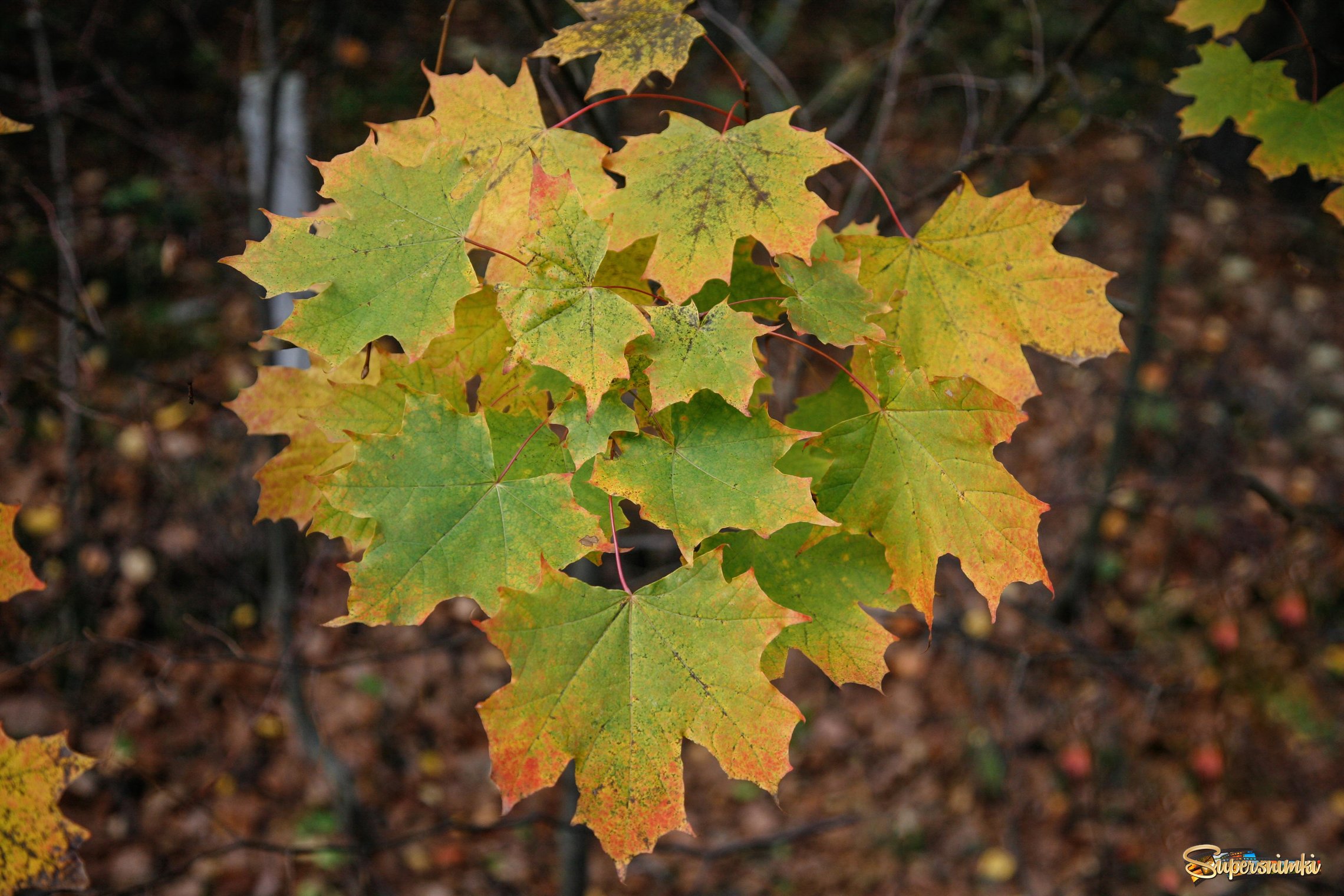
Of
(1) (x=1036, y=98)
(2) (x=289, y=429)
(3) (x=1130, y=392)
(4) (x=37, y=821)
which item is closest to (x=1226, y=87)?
(1) (x=1036, y=98)

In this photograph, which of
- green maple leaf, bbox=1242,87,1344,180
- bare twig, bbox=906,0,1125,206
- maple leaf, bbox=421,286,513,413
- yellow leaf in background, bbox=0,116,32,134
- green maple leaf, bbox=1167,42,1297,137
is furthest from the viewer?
bare twig, bbox=906,0,1125,206

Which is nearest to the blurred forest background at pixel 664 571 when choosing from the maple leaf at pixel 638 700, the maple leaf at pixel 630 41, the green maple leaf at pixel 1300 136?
the green maple leaf at pixel 1300 136

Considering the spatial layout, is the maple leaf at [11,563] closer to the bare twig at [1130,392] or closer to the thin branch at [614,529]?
the thin branch at [614,529]

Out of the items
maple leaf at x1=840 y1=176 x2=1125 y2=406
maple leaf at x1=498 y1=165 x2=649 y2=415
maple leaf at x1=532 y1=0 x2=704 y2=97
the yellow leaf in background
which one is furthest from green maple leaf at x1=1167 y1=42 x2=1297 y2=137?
the yellow leaf in background

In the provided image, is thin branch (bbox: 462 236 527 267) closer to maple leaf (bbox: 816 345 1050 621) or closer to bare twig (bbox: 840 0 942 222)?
maple leaf (bbox: 816 345 1050 621)

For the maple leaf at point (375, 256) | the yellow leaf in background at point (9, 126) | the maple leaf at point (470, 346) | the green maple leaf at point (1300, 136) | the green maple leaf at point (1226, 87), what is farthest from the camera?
the green maple leaf at point (1226, 87)

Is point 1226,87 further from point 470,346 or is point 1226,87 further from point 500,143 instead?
point 470,346
